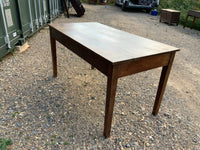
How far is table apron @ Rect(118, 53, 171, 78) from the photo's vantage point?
1.42 metres

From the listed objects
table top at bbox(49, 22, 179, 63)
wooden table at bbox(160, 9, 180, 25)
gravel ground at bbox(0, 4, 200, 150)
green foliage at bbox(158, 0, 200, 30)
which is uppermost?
table top at bbox(49, 22, 179, 63)

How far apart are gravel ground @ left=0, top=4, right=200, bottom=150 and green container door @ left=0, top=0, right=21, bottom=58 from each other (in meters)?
0.27

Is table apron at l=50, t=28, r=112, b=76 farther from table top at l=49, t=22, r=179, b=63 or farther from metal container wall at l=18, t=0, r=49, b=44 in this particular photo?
metal container wall at l=18, t=0, r=49, b=44

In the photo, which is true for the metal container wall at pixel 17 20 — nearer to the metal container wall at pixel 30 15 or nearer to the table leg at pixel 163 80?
the metal container wall at pixel 30 15

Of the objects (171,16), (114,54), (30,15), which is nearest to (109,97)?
(114,54)

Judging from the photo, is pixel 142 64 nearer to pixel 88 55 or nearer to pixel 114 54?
pixel 114 54

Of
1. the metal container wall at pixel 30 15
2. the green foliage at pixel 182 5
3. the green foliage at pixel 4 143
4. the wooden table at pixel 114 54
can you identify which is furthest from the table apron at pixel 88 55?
the green foliage at pixel 182 5

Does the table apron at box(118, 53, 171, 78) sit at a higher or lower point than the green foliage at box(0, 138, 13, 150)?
higher

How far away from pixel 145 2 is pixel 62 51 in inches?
346

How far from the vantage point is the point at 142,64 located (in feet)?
5.01

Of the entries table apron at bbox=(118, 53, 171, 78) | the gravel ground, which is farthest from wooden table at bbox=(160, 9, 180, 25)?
table apron at bbox=(118, 53, 171, 78)

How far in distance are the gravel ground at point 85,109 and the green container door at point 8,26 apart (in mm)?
272

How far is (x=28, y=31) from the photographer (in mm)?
4297

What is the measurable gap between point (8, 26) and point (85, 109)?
7.73ft
